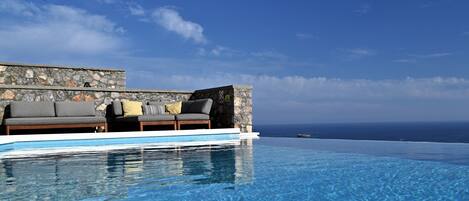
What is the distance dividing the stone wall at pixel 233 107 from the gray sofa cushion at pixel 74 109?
3327 millimetres

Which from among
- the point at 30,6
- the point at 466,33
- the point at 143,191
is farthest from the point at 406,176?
the point at 466,33

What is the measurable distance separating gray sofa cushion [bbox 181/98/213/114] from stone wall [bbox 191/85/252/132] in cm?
73

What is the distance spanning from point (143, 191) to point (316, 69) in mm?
22641

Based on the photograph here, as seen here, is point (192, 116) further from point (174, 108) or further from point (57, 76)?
point (57, 76)

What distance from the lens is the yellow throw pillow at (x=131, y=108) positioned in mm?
10109

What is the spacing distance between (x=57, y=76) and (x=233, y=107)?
17.9ft

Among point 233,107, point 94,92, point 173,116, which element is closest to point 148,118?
point 173,116

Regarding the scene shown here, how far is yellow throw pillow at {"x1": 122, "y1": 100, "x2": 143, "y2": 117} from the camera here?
10.1 m

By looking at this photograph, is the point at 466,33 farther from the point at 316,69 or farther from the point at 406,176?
the point at 406,176

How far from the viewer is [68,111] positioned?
9.35 metres

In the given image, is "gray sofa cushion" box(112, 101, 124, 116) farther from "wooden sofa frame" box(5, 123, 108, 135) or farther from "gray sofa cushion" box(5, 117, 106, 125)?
"gray sofa cushion" box(5, 117, 106, 125)

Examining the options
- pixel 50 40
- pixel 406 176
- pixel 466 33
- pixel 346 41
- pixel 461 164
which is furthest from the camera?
pixel 346 41

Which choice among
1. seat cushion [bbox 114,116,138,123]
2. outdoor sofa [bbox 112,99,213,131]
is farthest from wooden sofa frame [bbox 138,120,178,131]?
seat cushion [bbox 114,116,138,123]

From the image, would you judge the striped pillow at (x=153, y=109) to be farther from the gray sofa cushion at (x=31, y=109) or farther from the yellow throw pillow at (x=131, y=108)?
the gray sofa cushion at (x=31, y=109)
